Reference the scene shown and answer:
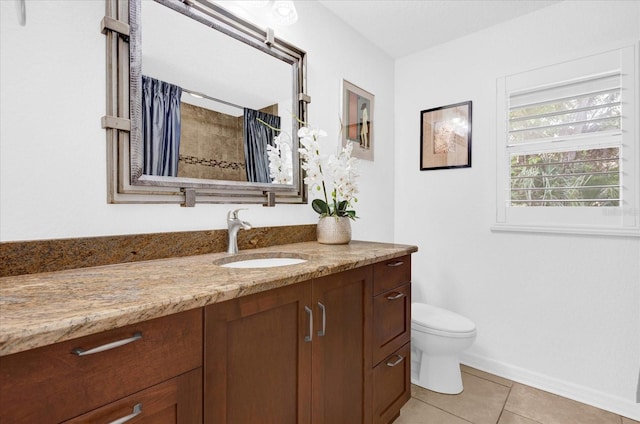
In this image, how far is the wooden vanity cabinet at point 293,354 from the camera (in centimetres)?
85

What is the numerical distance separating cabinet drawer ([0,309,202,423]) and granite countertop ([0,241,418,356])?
1.7 inches

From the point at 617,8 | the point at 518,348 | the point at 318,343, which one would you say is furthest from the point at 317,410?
the point at 617,8

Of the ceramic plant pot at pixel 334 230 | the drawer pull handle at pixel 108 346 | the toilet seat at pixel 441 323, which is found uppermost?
the ceramic plant pot at pixel 334 230

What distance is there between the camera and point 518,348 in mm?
2168

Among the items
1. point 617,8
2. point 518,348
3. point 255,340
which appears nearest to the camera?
point 255,340

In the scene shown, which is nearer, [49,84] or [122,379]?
[122,379]

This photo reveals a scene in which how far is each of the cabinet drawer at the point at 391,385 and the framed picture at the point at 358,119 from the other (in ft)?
4.50

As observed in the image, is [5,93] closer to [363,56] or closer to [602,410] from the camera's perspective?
[363,56]

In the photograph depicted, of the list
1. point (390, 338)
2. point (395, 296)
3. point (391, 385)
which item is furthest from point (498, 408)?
point (395, 296)

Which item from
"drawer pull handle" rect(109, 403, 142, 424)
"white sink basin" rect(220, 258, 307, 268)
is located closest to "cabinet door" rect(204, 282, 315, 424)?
"drawer pull handle" rect(109, 403, 142, 424)

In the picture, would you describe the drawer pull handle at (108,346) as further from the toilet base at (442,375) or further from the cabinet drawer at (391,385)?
A: the toilet base at (442,375)

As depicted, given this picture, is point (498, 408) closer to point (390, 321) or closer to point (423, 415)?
point (423, 415)

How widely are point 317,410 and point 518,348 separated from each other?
172cm

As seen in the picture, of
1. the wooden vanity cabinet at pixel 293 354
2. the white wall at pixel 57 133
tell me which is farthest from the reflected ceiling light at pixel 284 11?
the wooden vanity cabinet at pixel 293 354
